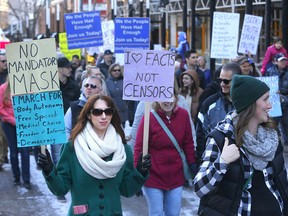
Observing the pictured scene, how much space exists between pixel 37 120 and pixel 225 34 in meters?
7.86

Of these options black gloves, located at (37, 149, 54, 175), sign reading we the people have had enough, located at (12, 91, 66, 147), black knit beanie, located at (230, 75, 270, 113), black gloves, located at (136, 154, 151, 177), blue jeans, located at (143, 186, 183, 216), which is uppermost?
black knit beanie, located at (230, 75, 270, 113)

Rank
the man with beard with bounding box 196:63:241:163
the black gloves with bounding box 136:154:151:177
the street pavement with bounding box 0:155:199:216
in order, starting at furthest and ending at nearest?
1. the street pavement with bounding box 0:155:199:216
2. the man with beard with bounding box 196:63:241:163
3. the black gloves with bounding box 136:154:151:177

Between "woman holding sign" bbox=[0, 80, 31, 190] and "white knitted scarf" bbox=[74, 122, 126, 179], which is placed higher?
"white knitted scarf" bbox=[74, 122, 126, 179]

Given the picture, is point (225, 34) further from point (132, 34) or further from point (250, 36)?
point (132, 34)

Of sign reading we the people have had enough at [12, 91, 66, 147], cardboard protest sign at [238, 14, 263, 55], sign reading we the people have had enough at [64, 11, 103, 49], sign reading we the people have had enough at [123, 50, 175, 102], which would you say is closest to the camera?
sign reading we the people have had enough at [12, 91, 66, 147]

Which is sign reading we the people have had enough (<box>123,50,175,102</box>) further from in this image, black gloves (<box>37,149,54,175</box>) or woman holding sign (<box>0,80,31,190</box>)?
woman holding sign (<box>0,80,31,190</box>)

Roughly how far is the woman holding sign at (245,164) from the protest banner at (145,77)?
4.74 feet

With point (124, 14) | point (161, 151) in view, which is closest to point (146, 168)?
point (161, 151)

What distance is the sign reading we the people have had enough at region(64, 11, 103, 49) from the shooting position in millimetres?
15586

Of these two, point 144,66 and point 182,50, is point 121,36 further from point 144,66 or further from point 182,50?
point 144,66

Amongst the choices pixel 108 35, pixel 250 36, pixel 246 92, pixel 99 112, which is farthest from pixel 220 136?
pixel 108 35

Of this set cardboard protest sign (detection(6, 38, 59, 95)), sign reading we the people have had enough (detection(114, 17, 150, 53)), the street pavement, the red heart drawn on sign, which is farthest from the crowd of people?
sign reading we the people have had enough (detection(114, 17, 150, 53))

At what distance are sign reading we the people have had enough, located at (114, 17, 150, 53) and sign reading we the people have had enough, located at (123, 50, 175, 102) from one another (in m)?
7.80

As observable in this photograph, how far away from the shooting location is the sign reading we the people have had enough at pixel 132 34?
13375 mm
